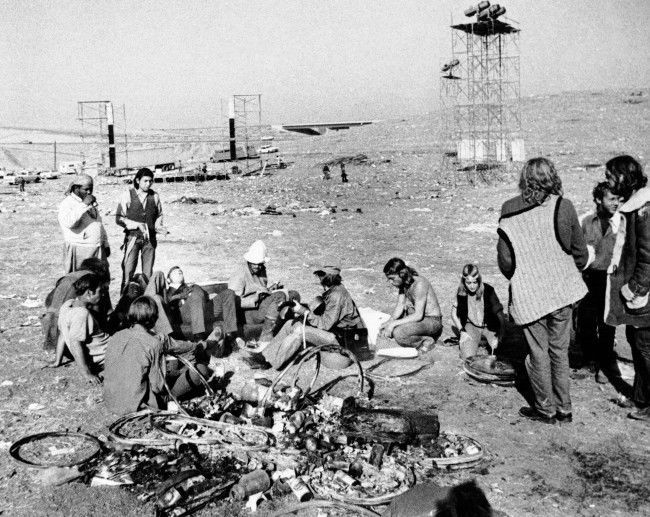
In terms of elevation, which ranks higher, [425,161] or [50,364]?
[425,161]

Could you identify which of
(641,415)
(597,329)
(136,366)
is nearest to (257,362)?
(136,366)

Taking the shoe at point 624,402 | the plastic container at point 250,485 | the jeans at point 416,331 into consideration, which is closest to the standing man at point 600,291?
the shoe at point 624,402

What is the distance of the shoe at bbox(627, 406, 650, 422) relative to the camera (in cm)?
447

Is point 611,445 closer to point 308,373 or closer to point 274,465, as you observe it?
point 274,465

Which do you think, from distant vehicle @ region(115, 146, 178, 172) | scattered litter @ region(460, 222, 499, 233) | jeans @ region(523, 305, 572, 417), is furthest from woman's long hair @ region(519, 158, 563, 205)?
distant vehicle @ region(115, 146, 178, 172)

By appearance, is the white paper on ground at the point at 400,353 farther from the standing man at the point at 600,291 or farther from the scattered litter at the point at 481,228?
the scattered litter at the point at 481,228

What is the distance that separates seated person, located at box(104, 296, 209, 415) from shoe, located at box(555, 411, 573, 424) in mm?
2948

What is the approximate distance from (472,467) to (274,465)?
1.28 m

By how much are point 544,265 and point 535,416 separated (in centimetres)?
115

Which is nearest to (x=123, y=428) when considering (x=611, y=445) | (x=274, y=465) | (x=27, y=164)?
(x=274, y=465)

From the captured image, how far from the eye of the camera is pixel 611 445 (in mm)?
4195

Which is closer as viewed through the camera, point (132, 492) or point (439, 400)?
point (132, 492)

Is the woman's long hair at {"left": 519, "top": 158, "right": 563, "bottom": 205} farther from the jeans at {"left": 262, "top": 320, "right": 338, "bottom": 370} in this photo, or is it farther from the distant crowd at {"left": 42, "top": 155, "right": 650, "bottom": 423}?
the jeans at {"left": 262, "top": 320, "right": 338, "bottom": 370}

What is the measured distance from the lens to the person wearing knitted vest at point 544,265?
4.15 metres
